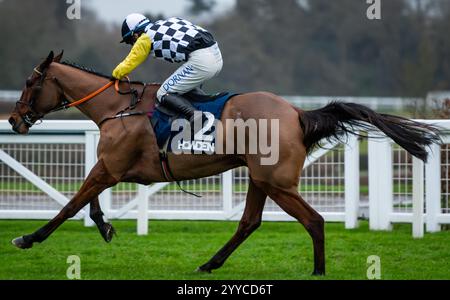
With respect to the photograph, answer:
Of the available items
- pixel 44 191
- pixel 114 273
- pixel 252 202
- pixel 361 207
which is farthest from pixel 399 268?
pixel 44 191

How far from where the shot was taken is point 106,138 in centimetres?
664

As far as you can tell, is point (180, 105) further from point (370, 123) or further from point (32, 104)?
point (370, 123)

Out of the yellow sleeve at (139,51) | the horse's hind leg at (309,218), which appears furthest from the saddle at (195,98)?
the horse's hind leg at (309,218)

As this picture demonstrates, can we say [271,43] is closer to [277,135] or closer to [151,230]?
[151,230]

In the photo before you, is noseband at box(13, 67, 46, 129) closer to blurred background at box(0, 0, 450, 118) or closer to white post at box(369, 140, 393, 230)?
white post at box(369, 140, 393, 230)

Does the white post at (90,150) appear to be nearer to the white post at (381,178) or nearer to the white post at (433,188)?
the white post at (381,178)

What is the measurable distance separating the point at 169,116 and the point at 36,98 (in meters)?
1.12

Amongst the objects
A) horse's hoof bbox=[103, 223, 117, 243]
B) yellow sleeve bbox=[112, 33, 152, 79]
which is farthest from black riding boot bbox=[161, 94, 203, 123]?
horse's hoof bbox=[103, 223, 117, 243]

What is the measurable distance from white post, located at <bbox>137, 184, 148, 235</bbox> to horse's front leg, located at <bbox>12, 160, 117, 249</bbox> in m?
1.94

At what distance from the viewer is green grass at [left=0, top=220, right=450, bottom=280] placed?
6473mm

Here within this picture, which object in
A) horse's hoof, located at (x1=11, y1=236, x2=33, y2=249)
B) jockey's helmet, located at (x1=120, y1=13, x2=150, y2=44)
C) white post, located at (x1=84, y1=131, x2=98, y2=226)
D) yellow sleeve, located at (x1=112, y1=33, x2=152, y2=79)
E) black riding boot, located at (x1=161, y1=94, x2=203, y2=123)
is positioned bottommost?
horse's hoof, located at (x1=11, y1=236, x2=33, y2=249)

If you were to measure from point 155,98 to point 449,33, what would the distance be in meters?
30.6

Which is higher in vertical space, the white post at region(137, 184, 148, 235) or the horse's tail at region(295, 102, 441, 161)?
the horse's tail at region(295, 102, 441, 161)

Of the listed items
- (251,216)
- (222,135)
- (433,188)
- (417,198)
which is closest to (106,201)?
(251,216)
